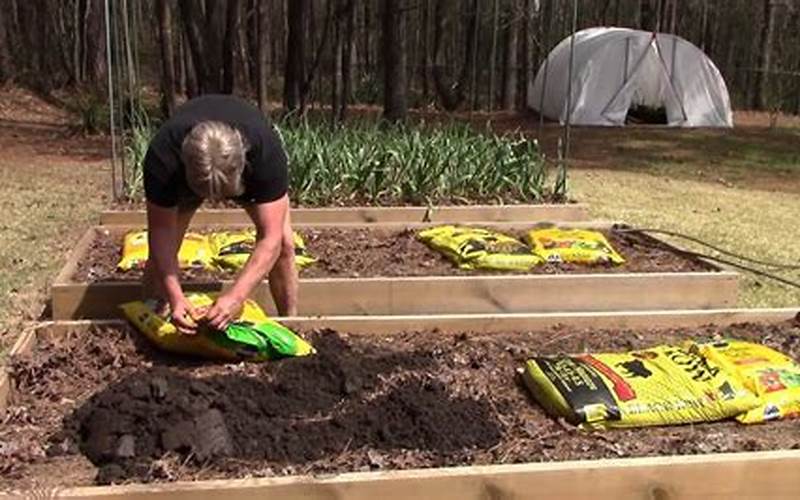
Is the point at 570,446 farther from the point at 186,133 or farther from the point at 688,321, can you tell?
the point at 186,133

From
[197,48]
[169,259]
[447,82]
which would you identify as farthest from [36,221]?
[447,82]

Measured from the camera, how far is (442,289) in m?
4.11

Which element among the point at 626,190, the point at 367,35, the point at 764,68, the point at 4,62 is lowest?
the point at 626,190

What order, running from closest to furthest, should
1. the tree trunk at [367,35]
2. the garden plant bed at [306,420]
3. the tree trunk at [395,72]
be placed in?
the garden plant bed at [306,420], the tree trunk at [395,72], the tree trunk at [367,35]

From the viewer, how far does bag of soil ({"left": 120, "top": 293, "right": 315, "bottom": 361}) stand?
124 inches

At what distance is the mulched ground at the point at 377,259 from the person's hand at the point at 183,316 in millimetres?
1220

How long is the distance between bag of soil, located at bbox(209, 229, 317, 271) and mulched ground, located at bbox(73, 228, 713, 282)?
0.06 metres

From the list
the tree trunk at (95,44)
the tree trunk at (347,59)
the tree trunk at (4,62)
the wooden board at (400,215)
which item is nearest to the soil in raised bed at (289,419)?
the wooden board at (400,215)

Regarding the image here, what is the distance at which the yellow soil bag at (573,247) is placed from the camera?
15.7ft

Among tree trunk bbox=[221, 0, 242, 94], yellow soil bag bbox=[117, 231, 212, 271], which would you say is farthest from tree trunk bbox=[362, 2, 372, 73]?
yellow soil bag bbox=[117, 231, 212, 271]

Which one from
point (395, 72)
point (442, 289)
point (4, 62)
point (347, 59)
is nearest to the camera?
point (442, 289)

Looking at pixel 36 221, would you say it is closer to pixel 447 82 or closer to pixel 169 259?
pixel 169 259

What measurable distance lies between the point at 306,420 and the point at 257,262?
61 centimetres

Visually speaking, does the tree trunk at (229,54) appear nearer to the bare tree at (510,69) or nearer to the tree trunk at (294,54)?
the tree trunk at (294,54)
